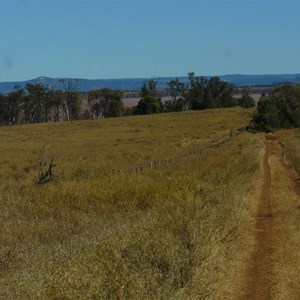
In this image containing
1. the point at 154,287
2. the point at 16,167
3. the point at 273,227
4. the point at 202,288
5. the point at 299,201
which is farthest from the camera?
the point at 16,167

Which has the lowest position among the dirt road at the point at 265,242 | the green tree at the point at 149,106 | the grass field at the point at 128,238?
the green tree at the point at 149,106

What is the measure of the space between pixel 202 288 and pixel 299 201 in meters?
10.9

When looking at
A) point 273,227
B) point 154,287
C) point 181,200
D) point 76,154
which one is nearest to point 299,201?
point 273,227

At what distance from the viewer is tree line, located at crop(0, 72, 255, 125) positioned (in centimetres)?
12466

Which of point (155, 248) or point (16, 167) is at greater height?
point (155, 248)

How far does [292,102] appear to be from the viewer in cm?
7531

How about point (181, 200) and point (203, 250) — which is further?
point (181, 200)

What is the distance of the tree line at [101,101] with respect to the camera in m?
125

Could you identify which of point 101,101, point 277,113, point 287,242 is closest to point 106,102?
point 101,101

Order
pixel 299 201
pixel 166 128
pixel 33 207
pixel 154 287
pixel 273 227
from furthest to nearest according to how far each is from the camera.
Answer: pixel 166 128, pixel 299 201, pixel 33 207, pixel 273 227, pixel 154 287

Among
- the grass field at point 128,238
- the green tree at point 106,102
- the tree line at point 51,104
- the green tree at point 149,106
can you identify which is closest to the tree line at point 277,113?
the grass field at point 128,238

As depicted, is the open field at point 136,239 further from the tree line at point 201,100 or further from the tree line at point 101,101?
the tree line at point 101,101

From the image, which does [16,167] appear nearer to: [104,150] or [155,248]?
[104,150]

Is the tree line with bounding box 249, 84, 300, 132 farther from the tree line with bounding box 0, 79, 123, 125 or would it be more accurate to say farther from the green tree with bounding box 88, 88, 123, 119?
the green tree with bounding box 88, 88, 123, 119
